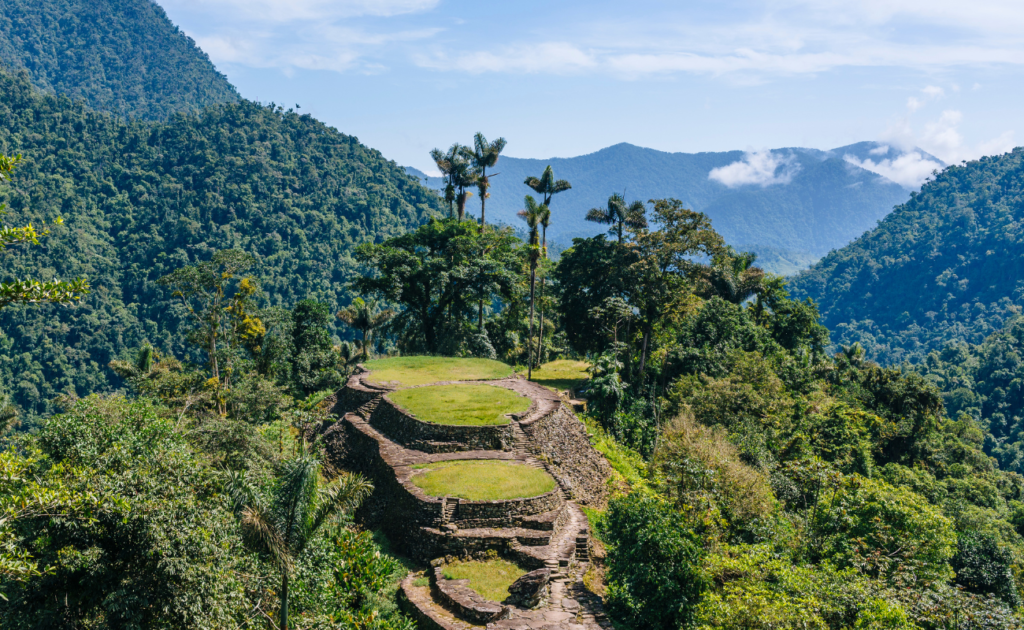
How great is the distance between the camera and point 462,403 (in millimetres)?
24484

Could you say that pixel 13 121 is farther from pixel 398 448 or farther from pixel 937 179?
pixel 937 179

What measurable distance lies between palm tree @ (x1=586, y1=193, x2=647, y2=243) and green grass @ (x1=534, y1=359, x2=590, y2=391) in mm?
8438

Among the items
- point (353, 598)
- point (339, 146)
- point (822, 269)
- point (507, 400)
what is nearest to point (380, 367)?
point (507, 400)

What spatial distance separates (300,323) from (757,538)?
2973 centimetres

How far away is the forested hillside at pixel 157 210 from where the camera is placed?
7406 cm

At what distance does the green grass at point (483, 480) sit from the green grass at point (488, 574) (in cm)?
181

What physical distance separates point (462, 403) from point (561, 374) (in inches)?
597

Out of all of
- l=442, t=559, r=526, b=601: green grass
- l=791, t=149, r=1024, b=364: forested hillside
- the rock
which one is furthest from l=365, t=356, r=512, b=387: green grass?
l=791, t=149, r=1024, b=364: forested hillside

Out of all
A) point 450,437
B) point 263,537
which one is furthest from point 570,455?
point 263,537

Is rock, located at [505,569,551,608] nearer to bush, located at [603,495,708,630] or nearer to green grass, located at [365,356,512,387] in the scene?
bush, located at [603,495,708,630]

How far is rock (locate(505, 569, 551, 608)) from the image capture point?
50.9 feet

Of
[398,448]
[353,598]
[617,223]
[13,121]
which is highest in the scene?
[13,121]

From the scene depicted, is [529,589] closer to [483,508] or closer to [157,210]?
[483,508]

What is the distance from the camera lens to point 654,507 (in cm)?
1642
